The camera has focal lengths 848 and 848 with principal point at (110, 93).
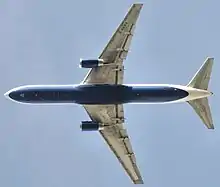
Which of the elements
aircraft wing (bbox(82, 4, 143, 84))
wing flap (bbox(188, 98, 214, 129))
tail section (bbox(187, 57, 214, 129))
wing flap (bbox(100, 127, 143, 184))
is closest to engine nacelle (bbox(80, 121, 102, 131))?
wing flap (bbox(100, 127, 143, 184))

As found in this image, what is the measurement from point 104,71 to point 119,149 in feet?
47.5

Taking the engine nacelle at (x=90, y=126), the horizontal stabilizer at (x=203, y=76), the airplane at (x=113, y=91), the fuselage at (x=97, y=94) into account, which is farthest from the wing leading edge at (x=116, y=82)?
the horizontal stabilizer at (x=203, y=76)

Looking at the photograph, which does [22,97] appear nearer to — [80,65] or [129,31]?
[80,65]

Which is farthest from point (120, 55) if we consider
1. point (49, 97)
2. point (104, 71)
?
point (49, 97)

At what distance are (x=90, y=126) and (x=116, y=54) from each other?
12412 millimetres

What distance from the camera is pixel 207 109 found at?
119438 millimetres

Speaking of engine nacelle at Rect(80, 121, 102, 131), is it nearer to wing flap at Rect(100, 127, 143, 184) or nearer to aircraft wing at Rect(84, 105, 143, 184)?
aircraft wing at Rect(84, 105, 143, 184)

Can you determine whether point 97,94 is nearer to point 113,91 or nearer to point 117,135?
point 113,91

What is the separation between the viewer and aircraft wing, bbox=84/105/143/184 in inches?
4774

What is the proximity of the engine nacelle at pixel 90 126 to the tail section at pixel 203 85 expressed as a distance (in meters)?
14.2

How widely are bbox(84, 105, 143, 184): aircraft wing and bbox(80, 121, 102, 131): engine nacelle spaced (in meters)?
1.12

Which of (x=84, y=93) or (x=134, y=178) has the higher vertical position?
(x=84, y=93)

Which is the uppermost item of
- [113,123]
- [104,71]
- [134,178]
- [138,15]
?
[138,15]

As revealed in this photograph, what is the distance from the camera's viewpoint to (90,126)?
120875 mm
